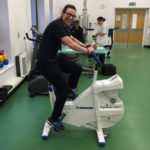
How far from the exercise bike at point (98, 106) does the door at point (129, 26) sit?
9.56m

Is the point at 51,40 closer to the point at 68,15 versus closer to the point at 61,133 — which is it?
the point at 68,15

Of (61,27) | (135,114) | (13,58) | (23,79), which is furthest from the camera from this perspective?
(23,79)

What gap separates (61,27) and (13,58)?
8.17 feet

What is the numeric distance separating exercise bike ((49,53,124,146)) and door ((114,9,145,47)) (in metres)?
9.56

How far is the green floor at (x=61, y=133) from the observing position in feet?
7.46

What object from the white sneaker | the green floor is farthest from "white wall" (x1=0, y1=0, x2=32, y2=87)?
the white sneaker

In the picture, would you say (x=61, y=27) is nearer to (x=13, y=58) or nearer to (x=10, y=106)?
(x=10, y=106)

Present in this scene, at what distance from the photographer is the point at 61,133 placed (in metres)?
2.52

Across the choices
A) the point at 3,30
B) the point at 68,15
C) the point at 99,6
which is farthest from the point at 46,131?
the point at 99,6

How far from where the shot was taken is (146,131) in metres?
2.57

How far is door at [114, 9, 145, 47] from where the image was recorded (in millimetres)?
10836

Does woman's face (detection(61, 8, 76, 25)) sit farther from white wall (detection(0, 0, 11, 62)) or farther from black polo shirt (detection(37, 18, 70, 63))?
white wall (detection(0, 0, 11, 62))

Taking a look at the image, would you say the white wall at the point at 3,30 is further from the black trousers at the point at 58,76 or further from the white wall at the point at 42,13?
the white wall at the point at 42,13

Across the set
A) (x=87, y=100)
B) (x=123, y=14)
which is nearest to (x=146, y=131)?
(x=87, y=100)
